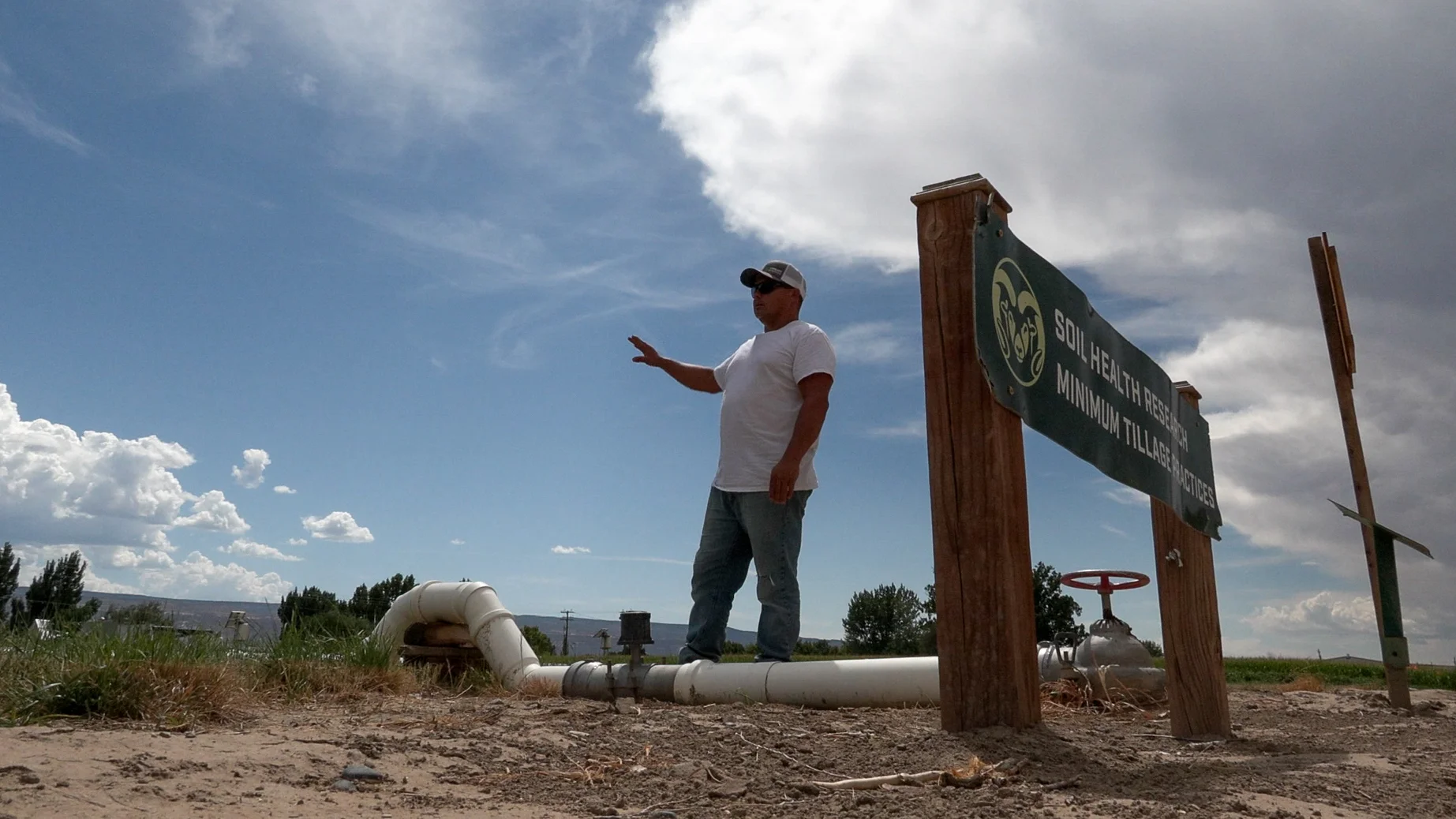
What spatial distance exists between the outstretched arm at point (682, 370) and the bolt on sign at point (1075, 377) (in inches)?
98.1

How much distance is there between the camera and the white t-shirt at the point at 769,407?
501 centimetres

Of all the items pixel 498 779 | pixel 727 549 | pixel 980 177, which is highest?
pixel 980 177

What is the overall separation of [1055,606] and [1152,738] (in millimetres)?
14073

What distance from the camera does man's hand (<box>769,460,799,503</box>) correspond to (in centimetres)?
468

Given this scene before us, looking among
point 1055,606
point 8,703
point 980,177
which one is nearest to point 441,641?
point 8,703

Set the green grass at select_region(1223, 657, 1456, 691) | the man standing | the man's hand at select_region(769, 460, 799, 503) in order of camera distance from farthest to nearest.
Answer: the green grass at select_region(1223, 657, 1456, 691), the man standing, the man's hand at select_region(769, 460, 799, 503)

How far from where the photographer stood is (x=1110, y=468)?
357 cm

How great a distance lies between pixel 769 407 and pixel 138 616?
9.54 ft

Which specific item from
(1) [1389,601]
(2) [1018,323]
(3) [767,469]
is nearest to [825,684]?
(3) [767,469]

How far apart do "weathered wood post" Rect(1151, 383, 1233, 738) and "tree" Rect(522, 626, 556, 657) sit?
6.24m

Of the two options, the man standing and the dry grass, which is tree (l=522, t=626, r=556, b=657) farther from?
Answer: the dry grass

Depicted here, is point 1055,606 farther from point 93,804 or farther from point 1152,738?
point 93,804

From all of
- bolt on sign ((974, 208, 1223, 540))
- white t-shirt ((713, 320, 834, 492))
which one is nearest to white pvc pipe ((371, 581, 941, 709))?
white t-shirt ((713, 320, 834, 492))

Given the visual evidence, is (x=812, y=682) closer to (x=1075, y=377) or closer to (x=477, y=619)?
(x=1075, y=377)
